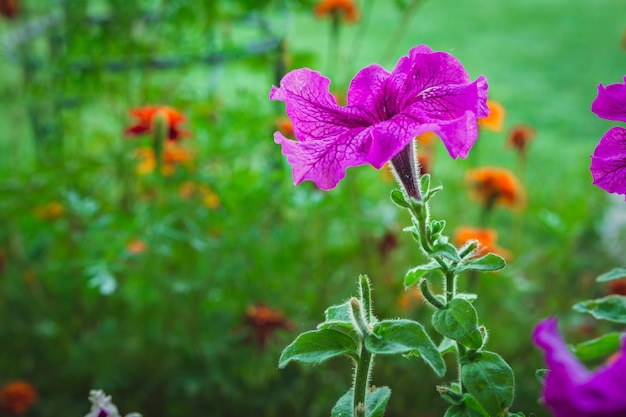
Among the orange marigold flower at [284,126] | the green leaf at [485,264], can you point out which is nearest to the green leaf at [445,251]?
the green leaf at [485,264]

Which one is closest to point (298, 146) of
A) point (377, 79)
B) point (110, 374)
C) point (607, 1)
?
point (377, 79)

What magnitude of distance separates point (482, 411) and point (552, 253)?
34.0 inches

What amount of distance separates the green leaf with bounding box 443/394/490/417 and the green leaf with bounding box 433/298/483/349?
0.07 feet

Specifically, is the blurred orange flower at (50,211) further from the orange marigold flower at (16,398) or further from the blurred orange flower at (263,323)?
the blurred orange flower at (263,323)

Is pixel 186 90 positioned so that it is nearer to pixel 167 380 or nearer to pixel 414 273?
pixel 167 380

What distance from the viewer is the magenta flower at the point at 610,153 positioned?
1.01 feet

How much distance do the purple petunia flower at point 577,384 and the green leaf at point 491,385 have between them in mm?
70

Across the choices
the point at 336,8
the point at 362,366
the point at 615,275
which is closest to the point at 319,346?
the point at 362,366

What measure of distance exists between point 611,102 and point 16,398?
0.83 m

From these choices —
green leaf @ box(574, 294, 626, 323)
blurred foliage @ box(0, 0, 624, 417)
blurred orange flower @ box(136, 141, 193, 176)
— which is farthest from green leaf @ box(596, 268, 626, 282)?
blurred orange flower @ box(136, 141, 193, 176)

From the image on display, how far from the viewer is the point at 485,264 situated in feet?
1.00

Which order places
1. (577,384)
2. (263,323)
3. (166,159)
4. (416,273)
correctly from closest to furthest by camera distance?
1. (577,384)
2. (416,273)
3. (263,323)
4. (166,159)

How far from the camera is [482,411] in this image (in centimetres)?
28

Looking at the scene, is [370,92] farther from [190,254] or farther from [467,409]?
[190,254]
